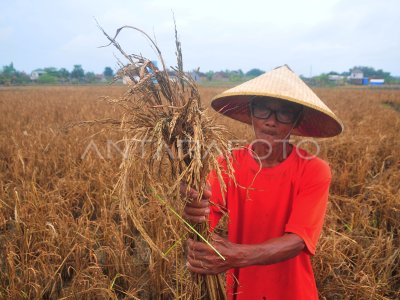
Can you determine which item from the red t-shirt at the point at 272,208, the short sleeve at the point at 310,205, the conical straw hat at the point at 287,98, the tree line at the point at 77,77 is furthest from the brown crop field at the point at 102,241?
the tree line at the point at 77,77

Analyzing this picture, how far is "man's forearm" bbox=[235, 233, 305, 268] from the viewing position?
107cm

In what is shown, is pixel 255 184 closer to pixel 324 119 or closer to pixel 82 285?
pixel 324 119

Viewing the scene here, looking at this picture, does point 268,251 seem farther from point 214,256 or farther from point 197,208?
point 197,208

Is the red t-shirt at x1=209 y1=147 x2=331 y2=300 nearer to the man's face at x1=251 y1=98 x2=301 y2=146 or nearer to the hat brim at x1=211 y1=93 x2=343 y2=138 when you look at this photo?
the man's face at x1=251 y1=98 x2=301 y2=146

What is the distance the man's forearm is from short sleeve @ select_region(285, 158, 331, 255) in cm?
4

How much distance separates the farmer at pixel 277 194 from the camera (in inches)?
46.0

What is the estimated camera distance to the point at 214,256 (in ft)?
3.55

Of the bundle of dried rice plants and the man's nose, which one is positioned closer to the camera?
the bundle of dried rice plants

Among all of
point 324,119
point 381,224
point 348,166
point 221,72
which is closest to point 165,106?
point 324,119

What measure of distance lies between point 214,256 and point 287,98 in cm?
67

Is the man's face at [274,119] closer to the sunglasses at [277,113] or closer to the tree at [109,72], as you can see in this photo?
the sunglasses at [277,113]

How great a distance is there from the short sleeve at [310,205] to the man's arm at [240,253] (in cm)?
4

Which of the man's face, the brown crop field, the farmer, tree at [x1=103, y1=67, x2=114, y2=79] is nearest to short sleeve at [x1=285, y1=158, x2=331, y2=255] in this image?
the farmer

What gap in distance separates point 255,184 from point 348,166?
9.24 feet
